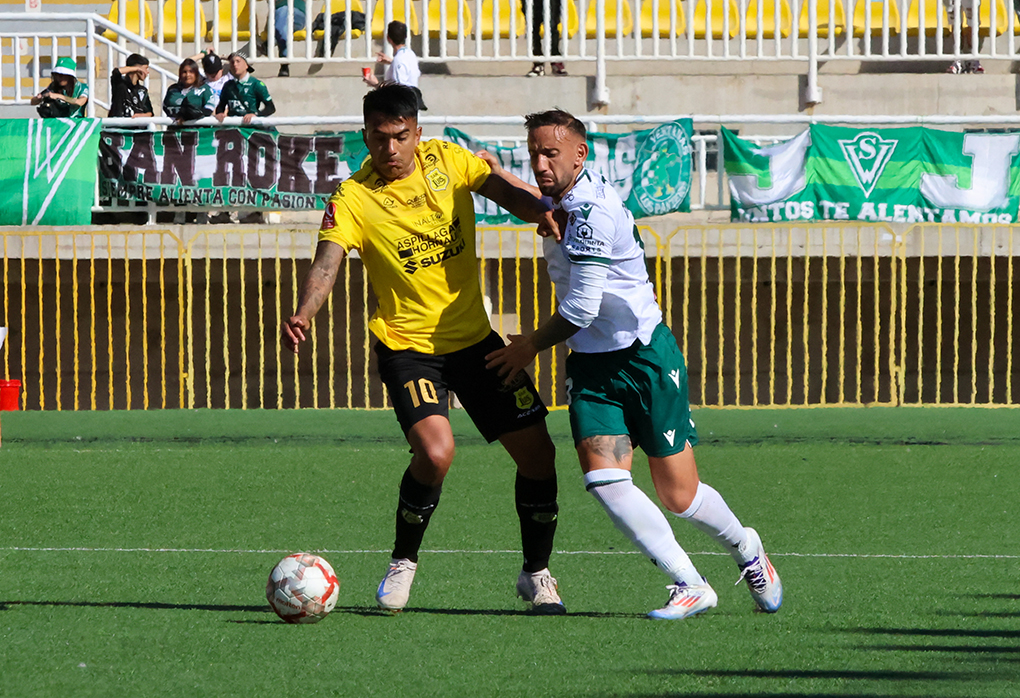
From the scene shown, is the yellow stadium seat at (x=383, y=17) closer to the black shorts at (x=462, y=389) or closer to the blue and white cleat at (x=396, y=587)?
the black shorts at (x=462, y=389)


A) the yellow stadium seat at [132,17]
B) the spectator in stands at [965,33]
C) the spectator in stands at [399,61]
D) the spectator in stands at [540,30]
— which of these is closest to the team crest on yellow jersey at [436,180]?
the spectator in stands at [399,61]

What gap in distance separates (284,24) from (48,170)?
5.06 m

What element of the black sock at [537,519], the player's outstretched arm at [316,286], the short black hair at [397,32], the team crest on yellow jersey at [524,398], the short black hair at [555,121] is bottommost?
the black sock at [537,519]

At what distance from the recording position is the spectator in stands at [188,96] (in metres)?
14.4

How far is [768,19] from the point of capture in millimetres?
18750

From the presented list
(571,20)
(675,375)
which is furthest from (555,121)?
(571,20)

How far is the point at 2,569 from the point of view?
21.3 feet

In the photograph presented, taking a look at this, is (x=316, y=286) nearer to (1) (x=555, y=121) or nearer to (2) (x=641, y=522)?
(1) (x=555, y=121)

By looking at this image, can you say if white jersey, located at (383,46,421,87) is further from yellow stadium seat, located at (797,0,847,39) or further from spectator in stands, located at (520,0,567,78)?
yellow stadium seat, located at (797,0,847,39)

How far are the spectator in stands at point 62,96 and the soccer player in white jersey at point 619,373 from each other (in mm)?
10883

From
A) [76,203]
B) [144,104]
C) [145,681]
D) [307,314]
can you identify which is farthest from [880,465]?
[144,104]

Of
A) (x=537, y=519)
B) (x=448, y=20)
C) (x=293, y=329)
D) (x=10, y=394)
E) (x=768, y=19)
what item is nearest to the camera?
(x=293, y=329)

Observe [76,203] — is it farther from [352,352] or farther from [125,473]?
[125,473]

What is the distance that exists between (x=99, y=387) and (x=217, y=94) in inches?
128
